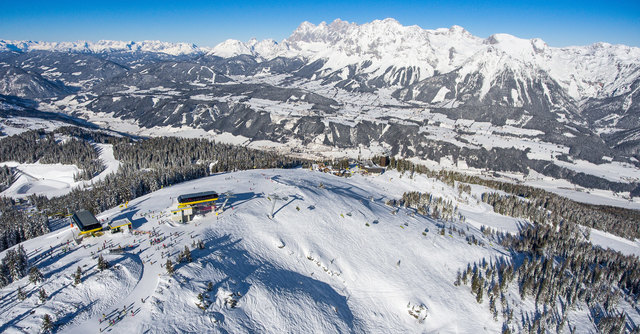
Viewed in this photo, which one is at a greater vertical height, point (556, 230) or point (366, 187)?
point (366, 187)

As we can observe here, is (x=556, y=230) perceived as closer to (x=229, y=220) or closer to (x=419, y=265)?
(x=419, y=265)

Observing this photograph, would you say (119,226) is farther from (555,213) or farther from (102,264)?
(555,213)

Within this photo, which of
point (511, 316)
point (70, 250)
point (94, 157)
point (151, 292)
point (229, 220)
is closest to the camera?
point (151, 292)

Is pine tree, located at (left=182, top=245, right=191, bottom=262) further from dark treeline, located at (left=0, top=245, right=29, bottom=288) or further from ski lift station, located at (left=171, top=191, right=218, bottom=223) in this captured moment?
dark treeline, located at (left=0, top=245, right=29, bottom=288)

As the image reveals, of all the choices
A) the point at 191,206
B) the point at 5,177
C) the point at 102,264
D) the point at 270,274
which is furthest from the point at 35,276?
the point at 5,177

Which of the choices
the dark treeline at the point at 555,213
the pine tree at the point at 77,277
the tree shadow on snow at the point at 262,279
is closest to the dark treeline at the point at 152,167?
the pine tree at the point at 77,277

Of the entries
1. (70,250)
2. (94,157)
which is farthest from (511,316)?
(94,157)
